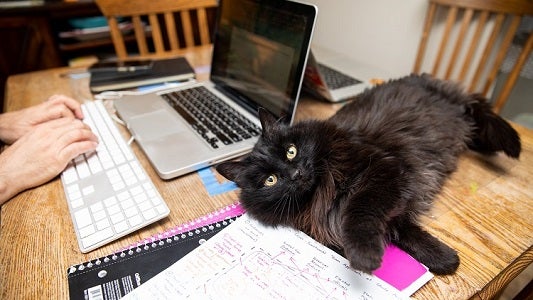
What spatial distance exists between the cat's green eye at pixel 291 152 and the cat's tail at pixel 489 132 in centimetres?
→ 54

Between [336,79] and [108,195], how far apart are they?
99 cm

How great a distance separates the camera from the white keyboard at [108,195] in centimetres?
62

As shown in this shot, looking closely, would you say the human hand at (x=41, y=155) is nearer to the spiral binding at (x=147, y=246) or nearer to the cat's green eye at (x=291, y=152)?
the spiral binding at (x=147, y=246)

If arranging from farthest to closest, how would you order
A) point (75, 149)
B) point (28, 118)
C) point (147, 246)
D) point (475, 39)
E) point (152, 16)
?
1. point (152, 16)
2. point (475, 39)
3. point (28, 118)
4. point (75, 149)
5. point (147, 246)

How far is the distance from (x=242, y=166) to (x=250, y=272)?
0.26 meters

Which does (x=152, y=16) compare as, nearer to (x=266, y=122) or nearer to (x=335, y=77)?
(x=335, y=77)

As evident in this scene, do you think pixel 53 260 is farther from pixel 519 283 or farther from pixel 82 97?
pixel 519 283

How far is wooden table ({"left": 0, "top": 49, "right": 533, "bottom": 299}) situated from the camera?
0.52m

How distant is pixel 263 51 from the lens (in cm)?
98

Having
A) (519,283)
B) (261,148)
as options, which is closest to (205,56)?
(261,148)

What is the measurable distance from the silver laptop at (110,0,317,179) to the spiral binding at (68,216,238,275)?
0.20 meters

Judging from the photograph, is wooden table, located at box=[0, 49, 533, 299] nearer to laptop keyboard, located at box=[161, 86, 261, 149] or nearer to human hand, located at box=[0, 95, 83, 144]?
laptop keyboard, located at box=[161, 86, 261, 149]

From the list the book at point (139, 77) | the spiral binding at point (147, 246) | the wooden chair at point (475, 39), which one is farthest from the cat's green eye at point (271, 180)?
the wooden chair at point (475, 39)

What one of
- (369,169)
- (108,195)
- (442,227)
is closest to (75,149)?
(108,195)
